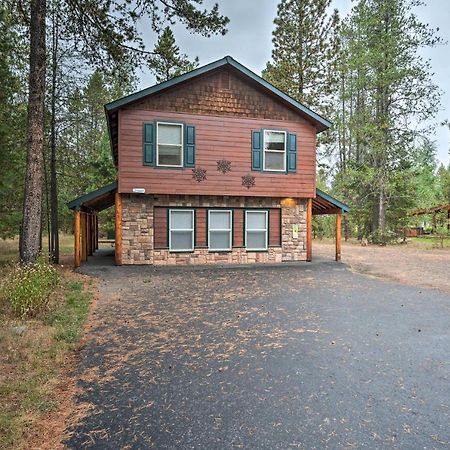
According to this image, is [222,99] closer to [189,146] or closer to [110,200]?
[189,146]

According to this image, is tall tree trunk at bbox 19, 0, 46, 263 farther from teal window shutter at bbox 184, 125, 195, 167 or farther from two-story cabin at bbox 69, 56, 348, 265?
teal window shutter at bbox 184, 125, 195, 167

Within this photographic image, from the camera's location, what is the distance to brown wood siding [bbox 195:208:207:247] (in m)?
14.1

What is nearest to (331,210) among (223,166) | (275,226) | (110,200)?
(275,226)

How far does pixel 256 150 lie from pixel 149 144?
4337 mm

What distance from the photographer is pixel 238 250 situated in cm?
1462

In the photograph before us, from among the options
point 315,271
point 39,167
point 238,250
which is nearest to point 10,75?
point 39,167

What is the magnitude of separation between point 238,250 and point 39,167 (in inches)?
325

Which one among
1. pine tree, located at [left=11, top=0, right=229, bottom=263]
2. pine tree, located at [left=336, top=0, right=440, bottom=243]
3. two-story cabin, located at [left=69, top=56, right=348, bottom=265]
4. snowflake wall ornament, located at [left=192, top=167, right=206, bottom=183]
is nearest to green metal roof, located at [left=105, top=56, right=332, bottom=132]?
two-story cabin, located at [left=69, top=56, right=348, bottom=265]

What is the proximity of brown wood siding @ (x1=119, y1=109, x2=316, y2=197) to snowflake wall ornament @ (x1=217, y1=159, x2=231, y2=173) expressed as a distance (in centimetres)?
14

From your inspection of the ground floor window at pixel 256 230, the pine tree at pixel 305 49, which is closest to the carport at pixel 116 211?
the ground floor window at pixel 256 230

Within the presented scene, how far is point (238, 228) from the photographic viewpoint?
14641 mm

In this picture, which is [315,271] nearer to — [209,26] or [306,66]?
[209,26]

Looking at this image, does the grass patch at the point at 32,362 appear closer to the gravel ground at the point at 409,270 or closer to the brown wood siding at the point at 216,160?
the brown wood siding at the point at 216,160

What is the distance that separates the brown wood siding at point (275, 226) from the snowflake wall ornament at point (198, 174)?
11.0 feet
